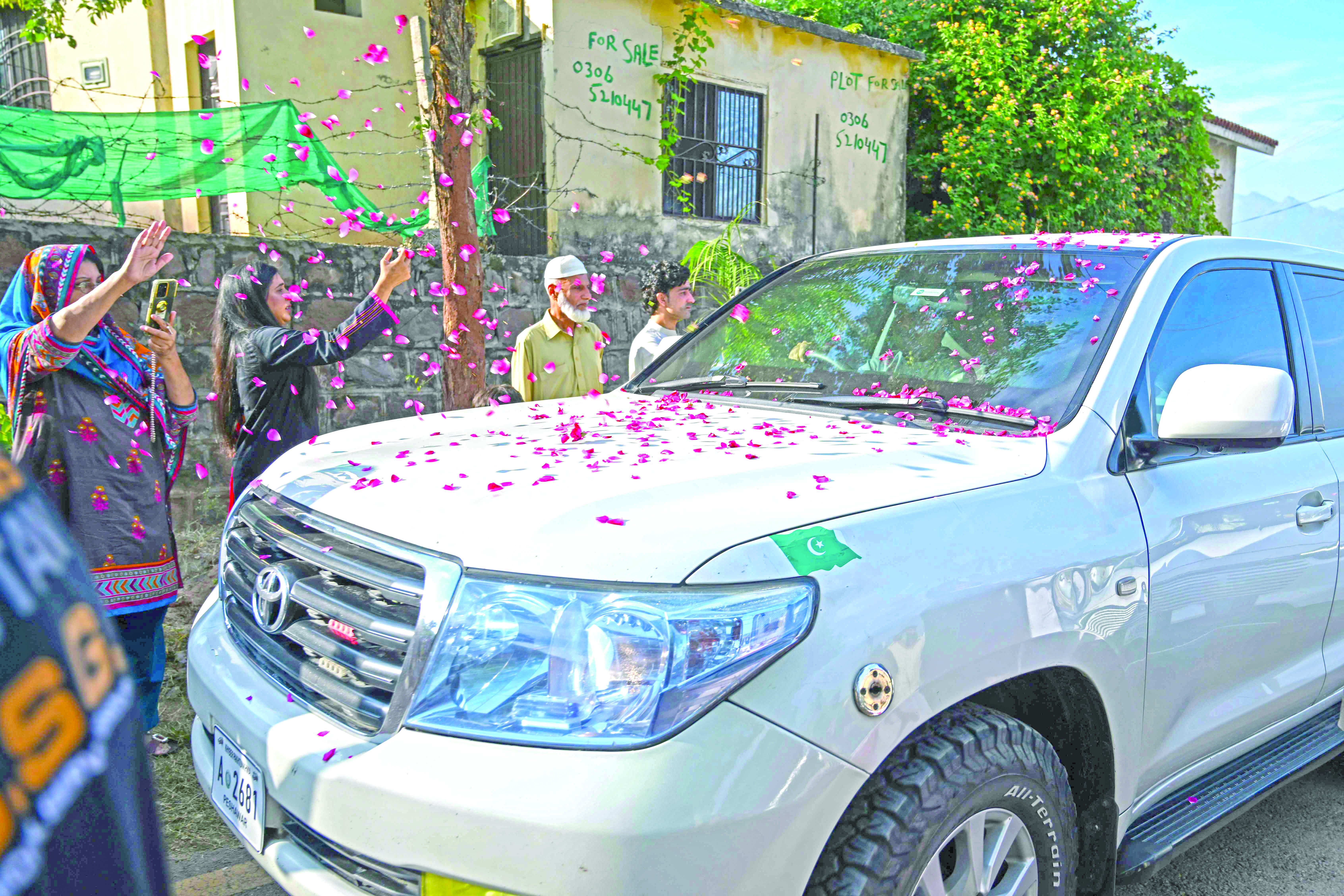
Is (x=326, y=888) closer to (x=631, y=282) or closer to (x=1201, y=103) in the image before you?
(x=631, y=282)

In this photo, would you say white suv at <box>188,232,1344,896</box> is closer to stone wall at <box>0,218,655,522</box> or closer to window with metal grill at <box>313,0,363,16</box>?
stone wall at <box>0,218,655,522</box>

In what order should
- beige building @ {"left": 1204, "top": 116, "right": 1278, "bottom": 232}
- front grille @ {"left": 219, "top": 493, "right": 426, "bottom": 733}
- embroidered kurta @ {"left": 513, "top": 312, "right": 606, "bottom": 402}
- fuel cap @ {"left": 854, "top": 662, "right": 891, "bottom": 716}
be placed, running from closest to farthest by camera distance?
fuel cap @ {"left": 854, "top": 662, "right": 891, "bottom": 716} → front grille @ {"left": 219, "top": 493, "right": 426, "bottom": 733} → embroidered kurta @ {"left": 513, "top": 312, "right": 606, "bottom": 402} → beige building @ {"left": 1204, "top": 116, "right": 1278, "bottom": 232}

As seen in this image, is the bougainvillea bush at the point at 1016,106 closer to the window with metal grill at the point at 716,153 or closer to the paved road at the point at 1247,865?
the window with metal grill at the point at 716,153

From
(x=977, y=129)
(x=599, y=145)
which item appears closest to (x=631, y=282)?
Answer: (x=599, y=145)

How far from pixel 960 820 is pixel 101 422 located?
9.99 ft

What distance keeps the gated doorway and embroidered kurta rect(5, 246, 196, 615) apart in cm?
612

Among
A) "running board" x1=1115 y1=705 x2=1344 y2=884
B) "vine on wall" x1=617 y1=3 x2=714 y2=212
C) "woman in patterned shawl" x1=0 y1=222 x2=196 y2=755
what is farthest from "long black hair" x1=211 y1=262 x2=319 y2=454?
"vine on wall" x1=617 y1=3 x2=714 y2=212

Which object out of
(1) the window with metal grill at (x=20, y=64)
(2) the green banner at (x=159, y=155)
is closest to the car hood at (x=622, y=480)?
(2) the green banner at (x=159, y=155)

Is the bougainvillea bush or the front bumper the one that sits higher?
the bougainvillea bush

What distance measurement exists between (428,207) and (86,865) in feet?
28.7

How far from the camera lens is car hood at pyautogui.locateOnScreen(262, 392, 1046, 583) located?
70.4 inches

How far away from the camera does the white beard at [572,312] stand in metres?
5.32

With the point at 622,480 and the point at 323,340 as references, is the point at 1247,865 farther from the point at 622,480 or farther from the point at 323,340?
the point at 323,340

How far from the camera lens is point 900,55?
12047 millimetres
